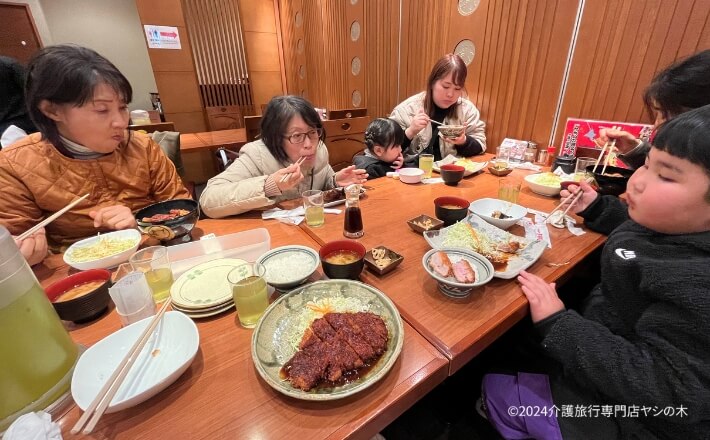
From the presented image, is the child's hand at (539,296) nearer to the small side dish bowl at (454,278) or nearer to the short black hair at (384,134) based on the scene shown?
the small side dish bowl at (454,278)

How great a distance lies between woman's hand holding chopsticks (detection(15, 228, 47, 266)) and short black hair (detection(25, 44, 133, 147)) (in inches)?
23.3

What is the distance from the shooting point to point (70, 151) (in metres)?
1.47

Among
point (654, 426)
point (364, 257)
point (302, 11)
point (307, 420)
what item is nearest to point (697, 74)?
point (654, 426)

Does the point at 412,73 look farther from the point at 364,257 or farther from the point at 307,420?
the point at 307,420

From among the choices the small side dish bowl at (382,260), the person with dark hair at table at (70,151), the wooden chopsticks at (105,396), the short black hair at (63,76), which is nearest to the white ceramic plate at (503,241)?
the small side dish bowl at (382,260)

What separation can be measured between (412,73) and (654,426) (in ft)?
12.2

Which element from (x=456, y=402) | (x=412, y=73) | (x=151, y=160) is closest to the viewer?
(x=456, y=402)

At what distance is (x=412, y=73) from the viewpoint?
12.2 feet

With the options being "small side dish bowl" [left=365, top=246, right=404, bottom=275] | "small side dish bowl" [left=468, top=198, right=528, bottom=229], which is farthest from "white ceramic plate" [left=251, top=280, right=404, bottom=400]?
"small side dish bowl" [left=468, top=198, right=528, bottom=229]

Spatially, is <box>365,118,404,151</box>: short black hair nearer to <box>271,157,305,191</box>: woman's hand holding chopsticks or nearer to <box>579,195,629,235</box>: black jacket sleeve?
<box>271,157,305,191</box>: woman's hand holding chopsticks

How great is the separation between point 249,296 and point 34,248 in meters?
0.94

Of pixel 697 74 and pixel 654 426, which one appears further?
pixel 697 74

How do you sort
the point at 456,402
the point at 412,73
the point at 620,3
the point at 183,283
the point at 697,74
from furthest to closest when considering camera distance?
1. the point at 412,73
2. the point at 620,3
3. the point at 456,402
4. the point at 697,74
5. the point at 183,283

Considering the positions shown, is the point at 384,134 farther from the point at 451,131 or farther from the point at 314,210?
the point at 314,210
